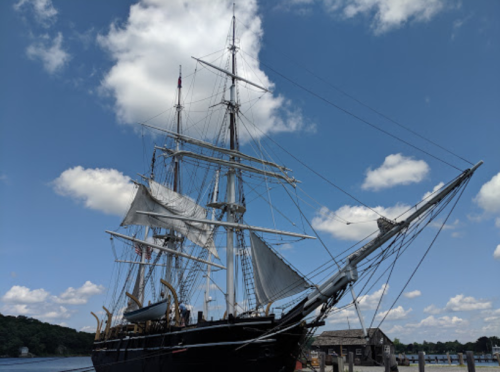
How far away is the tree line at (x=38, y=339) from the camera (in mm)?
103025

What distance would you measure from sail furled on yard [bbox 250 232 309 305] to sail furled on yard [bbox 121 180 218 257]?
620 inches

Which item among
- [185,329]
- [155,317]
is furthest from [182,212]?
[185,329]

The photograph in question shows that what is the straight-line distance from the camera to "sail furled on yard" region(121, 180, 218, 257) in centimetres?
3856

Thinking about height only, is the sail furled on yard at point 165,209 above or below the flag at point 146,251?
above

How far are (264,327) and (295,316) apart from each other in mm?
1475

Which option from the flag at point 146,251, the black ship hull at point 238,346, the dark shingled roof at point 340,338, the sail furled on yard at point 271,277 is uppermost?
the flag at point 146,251

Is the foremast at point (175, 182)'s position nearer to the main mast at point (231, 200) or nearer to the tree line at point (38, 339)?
the main mast at point (231, 200)

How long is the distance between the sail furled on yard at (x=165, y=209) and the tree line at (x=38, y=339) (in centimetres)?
8625

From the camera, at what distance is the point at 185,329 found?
775 inches

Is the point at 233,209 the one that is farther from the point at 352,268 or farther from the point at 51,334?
the point at 51,334

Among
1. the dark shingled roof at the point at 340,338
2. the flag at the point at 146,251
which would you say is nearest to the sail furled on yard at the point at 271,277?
the dark shingled roof at the point at 340,338

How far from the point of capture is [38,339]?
105562mm

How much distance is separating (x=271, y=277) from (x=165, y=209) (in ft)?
71.0

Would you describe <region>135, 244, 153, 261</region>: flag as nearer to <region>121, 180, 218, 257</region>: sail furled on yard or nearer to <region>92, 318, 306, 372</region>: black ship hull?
<region>121, 180, 218, 257</region>: sail furled on yard
